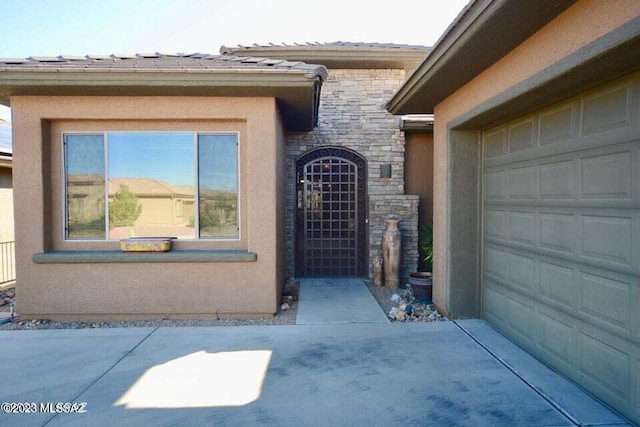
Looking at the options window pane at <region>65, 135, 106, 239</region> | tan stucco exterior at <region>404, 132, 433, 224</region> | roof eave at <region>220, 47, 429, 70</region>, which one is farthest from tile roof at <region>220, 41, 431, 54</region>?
window pane at <region>65, 135, 106, 239</region>

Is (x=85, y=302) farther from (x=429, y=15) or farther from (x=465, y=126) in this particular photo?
(x=429, y=15)

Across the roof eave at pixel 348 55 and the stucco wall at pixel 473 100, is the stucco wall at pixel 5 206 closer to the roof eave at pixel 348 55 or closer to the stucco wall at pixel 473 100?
the roof eave at pixel 348 55

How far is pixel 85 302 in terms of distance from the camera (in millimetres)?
5445

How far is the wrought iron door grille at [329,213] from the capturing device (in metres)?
8.15

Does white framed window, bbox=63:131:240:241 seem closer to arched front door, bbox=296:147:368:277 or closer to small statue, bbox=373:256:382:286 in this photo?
arched front door, bbox=296:147:368:277

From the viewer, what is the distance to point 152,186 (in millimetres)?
5707

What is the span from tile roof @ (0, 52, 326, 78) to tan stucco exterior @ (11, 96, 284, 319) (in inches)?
19.4

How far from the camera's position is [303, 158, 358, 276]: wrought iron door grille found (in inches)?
321

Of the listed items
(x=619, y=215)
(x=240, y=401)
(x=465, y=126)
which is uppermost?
(x=465, y=126)

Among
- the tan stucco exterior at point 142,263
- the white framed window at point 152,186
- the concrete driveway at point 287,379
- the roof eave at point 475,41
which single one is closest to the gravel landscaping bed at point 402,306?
the concrete driveway at point 287,379

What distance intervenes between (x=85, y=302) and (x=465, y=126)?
18.7 ft

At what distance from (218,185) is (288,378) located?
302 centimetres

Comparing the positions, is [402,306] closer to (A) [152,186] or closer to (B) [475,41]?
(B) [475,41]

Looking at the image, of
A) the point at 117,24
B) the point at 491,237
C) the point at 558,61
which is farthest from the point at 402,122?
the point at 117,24
